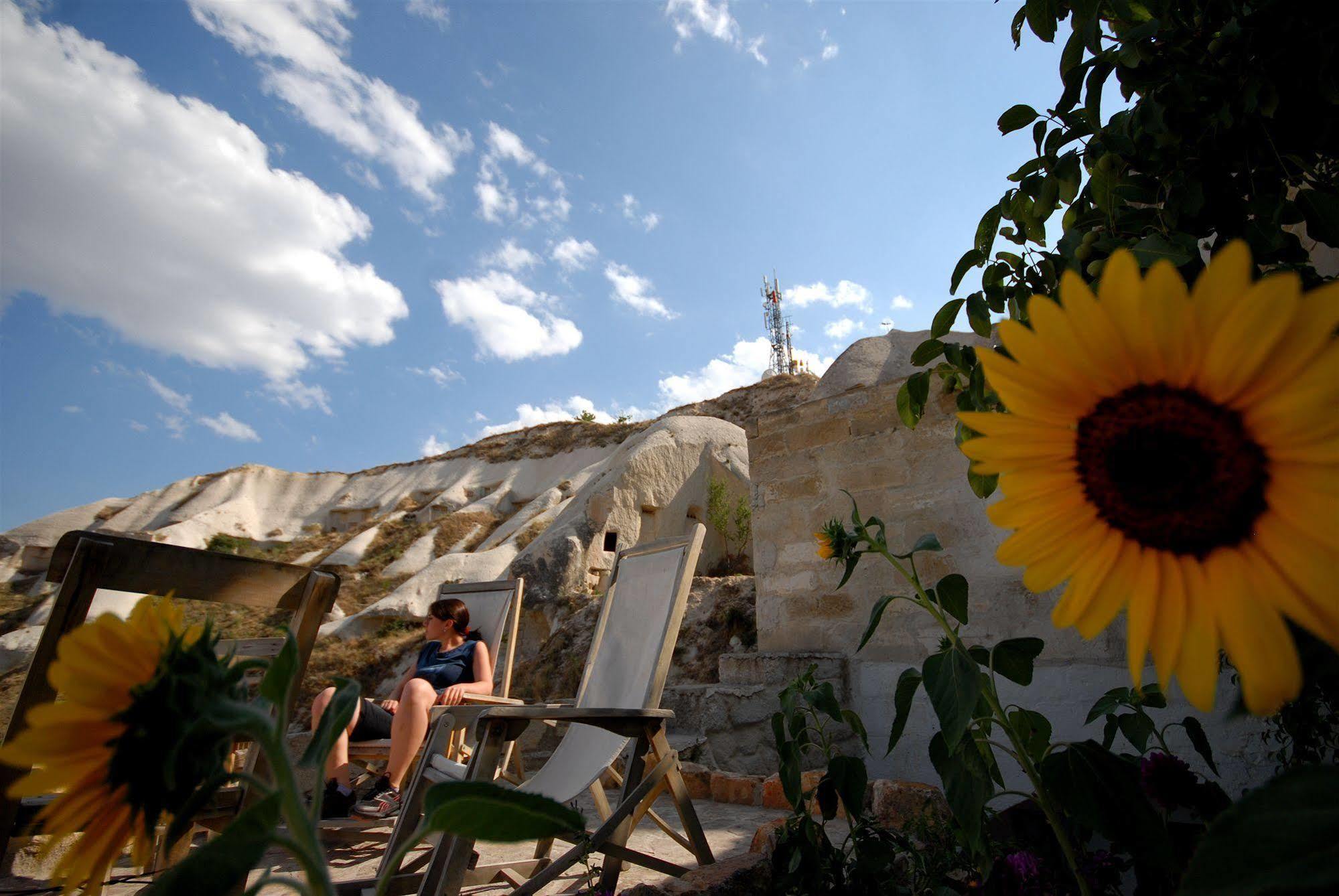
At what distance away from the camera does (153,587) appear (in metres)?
1.87

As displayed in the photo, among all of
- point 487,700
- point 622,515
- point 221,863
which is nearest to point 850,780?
point 221,863

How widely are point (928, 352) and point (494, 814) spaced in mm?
1015

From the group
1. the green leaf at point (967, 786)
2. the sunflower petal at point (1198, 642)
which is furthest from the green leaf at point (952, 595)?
the sunflower petal at point (1198, 642)

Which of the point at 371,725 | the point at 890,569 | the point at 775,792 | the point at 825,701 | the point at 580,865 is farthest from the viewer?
the point at 371,725

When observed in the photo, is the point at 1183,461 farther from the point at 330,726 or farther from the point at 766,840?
the point at 766,840

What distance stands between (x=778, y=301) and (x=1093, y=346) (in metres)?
30.9

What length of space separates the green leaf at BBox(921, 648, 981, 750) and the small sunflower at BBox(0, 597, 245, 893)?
0.67 metres

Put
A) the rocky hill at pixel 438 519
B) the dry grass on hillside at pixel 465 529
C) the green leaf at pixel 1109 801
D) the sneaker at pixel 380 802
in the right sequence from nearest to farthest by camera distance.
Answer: the green leaf at pixel 1109 801 < the sneaker at pixel 380 802 < the rocky hill at pixel 438 519 < the dry grass on hillside at pixel 465 529

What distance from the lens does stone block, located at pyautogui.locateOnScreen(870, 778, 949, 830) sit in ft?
7.29

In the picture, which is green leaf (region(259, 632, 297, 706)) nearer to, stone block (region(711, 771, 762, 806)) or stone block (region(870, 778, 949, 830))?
stone block (region(870, 778, 949, 830))

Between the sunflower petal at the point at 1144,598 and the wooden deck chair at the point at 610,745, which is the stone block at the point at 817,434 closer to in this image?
the wooden deck chair at the point at 610,745

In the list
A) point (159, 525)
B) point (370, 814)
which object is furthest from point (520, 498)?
point (370, 814)

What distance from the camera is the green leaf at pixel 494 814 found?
1.25 feet

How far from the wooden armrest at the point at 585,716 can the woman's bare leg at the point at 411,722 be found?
1.28m
